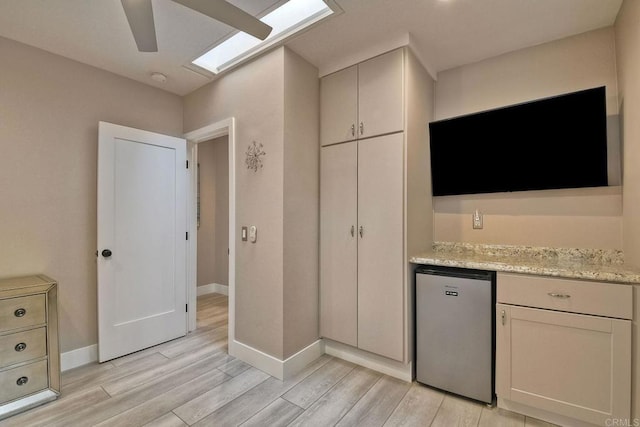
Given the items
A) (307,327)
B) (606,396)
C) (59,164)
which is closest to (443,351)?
(606,396)

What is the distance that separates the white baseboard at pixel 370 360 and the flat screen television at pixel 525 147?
1.52 m

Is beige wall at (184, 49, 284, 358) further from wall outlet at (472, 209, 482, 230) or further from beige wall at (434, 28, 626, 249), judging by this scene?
wall outlet at (472, 209, 482, 230)

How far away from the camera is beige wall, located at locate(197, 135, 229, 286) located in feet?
15.3

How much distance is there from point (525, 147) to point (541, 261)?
2.86 feet

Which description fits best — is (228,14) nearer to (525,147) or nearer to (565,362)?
(525,147)

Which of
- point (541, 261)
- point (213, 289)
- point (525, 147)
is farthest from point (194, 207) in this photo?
point (541, 261)

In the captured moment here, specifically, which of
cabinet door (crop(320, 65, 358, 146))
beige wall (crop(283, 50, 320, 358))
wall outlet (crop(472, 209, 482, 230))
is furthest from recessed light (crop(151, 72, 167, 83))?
wall outlet (crop(472, 209, 482, 230))

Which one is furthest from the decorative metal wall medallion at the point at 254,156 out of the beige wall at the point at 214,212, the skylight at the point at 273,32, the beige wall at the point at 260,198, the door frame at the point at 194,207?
the beige wall at the point at 214,212

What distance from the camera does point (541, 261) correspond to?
7.06 ft

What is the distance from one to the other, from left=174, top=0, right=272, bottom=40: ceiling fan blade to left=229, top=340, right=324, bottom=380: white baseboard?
232cm

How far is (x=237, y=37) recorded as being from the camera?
247cm

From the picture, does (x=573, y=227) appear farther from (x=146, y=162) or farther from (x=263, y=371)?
(x=146, y=162)

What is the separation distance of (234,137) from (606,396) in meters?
3.13

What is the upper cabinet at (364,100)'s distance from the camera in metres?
2.22
